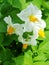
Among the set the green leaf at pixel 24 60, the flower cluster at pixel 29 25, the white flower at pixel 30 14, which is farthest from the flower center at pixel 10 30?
the green leaf at pixel 24 60

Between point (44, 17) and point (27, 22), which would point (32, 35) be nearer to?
point (27, 22)

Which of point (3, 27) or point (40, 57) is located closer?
point (3, 27)

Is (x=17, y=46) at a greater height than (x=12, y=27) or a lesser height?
lesser

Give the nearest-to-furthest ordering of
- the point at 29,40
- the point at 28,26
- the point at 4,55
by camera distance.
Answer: the point at 28,26, the point at 29,40, the point at 4,55

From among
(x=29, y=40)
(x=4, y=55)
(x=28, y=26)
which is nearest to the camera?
(x=28, y=26)

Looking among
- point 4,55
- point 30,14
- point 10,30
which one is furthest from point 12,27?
point 4,55

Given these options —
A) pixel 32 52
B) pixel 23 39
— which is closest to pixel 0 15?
pixel 23 39

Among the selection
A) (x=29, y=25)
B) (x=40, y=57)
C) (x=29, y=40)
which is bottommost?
(x=40, y=57)

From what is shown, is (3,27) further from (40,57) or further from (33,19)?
(40,57)

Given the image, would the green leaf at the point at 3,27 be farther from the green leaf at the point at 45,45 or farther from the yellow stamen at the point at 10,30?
the green leaf at the point at 45,45
